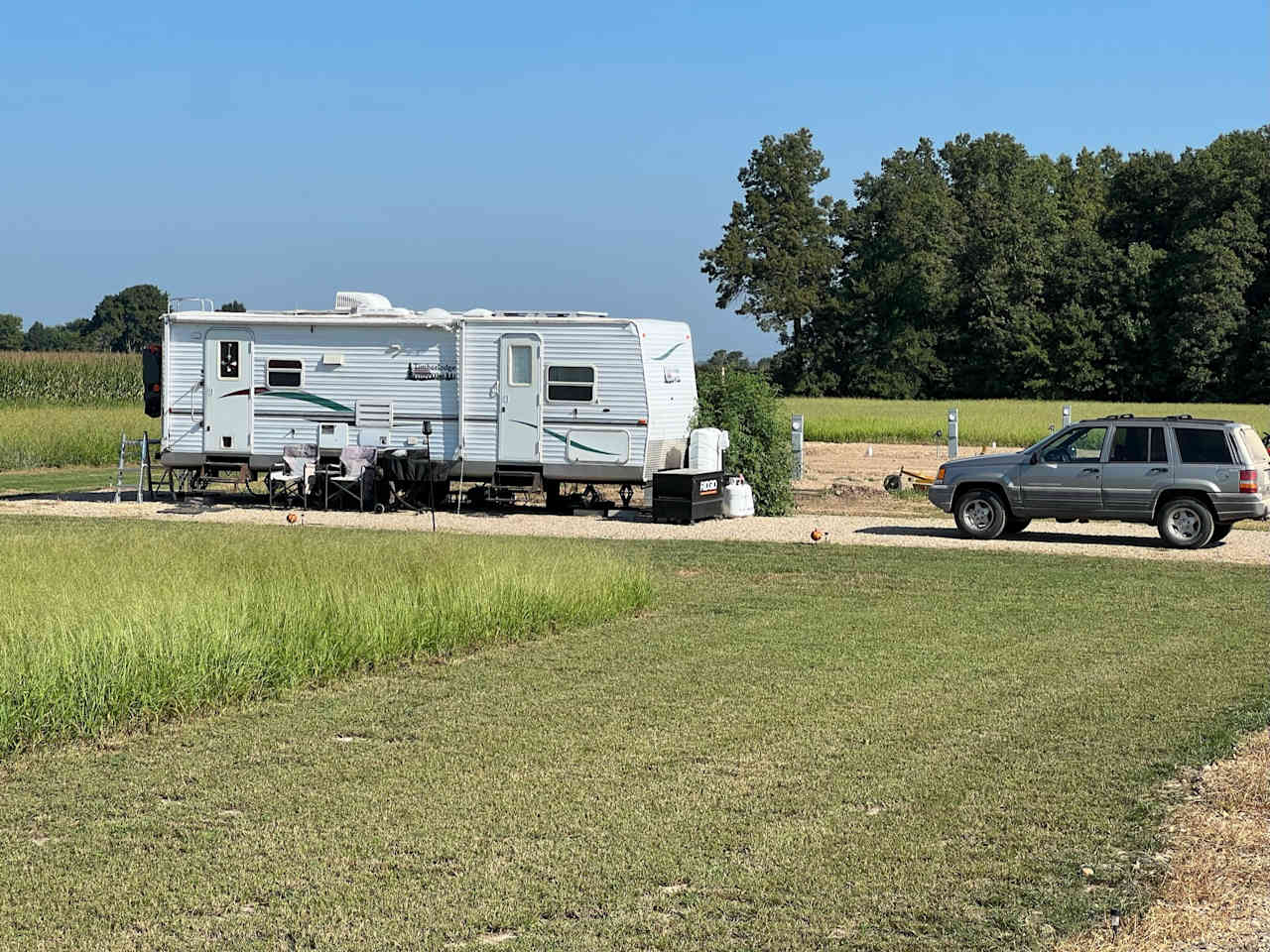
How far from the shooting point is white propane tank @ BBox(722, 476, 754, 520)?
21375 mm

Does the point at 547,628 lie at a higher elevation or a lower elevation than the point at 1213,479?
lower

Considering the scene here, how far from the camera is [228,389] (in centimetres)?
2303

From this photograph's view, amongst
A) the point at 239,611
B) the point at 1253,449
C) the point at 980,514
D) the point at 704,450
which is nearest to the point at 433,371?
the point at 704,450

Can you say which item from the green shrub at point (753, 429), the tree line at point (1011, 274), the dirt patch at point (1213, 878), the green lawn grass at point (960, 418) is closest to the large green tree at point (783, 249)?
the tree line at point (1011, 274)

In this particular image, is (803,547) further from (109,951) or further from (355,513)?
(109,951)

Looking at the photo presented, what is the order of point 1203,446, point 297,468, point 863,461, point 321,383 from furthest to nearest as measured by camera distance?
1. point 863,461
2. point 321,383
3. point 297,468
4. point 1203,446

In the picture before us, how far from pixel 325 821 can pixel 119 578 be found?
522cm

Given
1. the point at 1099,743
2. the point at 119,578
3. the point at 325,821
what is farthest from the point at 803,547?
the point at 325,821

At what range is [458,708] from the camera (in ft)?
30.2

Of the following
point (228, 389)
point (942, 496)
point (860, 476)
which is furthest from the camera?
point (860, 476)

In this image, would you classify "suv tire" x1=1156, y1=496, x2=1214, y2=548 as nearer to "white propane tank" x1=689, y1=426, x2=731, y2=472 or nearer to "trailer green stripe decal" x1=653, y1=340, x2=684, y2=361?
"white propane tank" x1=689, y1=426, x2=731, y2=472

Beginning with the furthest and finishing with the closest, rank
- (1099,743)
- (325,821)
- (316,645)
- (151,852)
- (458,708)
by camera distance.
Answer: (316,645)
(458,708)
(1099,743)
(325,821)
(151,852)

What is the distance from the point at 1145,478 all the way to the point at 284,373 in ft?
39.1

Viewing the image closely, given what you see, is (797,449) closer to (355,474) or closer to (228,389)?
(355,474)
